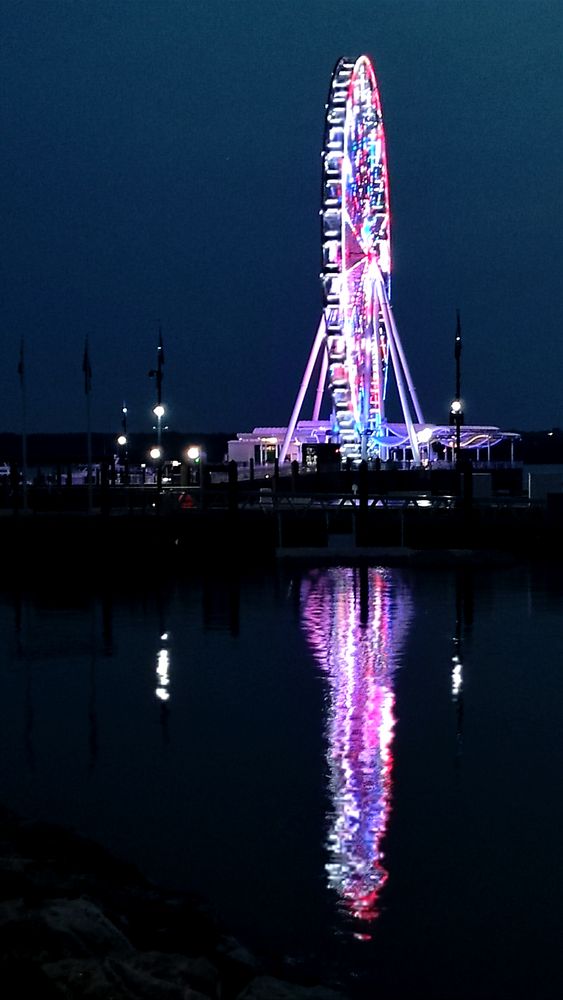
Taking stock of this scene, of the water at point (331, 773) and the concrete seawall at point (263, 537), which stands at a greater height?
the concrete seawall at point (263, 537)

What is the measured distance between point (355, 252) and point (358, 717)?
43.7 meters

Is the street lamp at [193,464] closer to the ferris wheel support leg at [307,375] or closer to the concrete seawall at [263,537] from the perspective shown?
the ferris wheel support leg at [307,375]

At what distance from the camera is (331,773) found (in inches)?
497

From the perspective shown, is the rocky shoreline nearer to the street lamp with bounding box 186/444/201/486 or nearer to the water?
the water

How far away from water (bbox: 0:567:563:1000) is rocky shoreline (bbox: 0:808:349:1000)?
16.7 inches

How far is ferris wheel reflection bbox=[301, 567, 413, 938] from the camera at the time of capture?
984 centimetres

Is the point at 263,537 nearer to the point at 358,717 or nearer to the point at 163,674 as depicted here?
the point at 163,674

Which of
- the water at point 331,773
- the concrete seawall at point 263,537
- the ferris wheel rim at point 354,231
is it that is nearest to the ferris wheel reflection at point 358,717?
the water at point 331,773

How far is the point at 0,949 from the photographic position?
7.36 m

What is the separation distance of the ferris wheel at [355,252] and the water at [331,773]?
3238cm

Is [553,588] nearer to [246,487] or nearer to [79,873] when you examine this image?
[79,873]

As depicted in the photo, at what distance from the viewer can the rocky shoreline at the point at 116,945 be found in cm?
718

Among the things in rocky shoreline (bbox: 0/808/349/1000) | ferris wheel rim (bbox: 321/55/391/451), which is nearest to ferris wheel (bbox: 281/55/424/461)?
ferris wheel rim (bbox: 321/55/391/451)

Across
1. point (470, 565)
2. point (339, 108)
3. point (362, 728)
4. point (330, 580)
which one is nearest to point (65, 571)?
point (330, 580)
